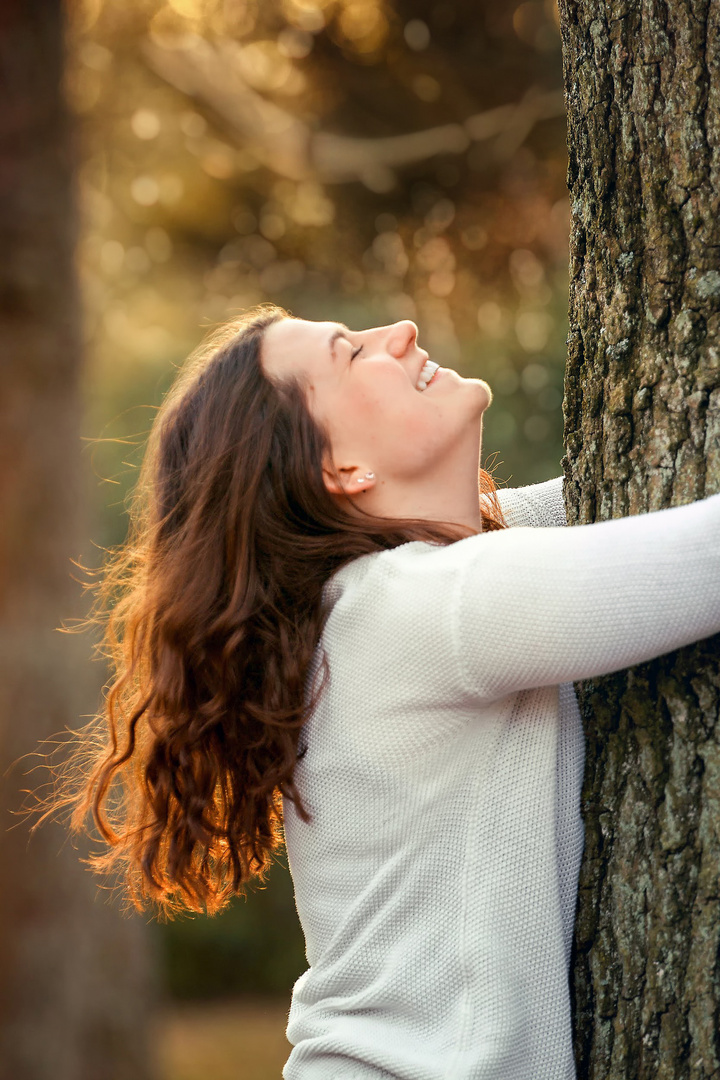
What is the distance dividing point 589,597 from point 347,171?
4.63m

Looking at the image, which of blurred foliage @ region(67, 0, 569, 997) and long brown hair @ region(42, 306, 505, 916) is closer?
long brown hair @ region(42, 306, 505, 916)

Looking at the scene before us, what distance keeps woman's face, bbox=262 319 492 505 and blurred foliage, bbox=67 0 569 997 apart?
3126mm

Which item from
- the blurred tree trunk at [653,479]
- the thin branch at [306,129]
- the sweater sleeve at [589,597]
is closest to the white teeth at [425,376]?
the blurred tree trunk at [653,479]

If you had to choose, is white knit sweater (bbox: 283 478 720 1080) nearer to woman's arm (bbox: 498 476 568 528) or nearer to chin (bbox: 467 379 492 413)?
chin (bbox: 467 379 492 413)

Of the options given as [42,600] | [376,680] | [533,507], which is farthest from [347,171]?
[376,680]

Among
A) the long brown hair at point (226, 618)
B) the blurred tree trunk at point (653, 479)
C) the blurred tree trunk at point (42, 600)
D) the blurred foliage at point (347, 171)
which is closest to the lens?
the blurred tree trunk at point (653, 479)

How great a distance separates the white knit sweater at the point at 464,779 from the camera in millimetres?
1232

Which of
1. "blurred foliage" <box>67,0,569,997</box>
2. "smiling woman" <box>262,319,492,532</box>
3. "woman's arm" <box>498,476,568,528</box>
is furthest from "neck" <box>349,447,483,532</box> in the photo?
"blurred foliage" <box>67,0,569,997</box>

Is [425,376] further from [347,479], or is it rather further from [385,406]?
[347,479]

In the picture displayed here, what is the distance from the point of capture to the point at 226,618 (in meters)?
1.56

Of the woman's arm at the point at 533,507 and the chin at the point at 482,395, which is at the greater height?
the chin at the point at 482,395

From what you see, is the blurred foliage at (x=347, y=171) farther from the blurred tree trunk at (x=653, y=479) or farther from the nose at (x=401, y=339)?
the blurred tree trunk at (x=653, y=479)

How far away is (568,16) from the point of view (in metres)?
1.58

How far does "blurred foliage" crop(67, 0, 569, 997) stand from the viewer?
16.5 feet
